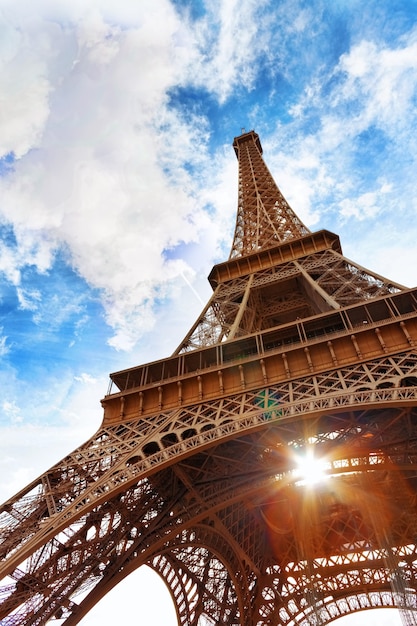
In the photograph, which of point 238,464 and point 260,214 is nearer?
point 238,464

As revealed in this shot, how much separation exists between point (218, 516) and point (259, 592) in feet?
32.2

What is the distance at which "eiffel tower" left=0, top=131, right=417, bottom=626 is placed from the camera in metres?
10.6

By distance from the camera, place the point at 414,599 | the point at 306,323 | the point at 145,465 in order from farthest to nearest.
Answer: the point at 414,599
the point at 306,323
the point at 145,465

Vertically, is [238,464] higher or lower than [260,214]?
lower

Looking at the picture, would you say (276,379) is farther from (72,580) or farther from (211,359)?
(72,580)

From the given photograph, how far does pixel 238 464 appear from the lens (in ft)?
44.4

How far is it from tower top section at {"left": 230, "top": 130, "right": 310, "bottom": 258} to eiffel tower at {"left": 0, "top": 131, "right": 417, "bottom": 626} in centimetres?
559

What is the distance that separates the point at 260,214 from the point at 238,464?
70.2 ft

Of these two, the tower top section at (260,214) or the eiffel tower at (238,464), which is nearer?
the eiffel tower at (238,464)

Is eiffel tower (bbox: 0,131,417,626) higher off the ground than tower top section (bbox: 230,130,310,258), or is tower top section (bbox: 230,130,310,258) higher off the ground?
tower top section (bbox: 230,130,310,258)

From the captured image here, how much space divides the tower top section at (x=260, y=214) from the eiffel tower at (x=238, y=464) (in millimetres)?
5594

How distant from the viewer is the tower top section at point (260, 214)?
90.2 ft

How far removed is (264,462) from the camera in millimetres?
13523

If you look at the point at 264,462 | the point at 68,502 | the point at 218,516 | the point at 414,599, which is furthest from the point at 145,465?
the point at 414,599
